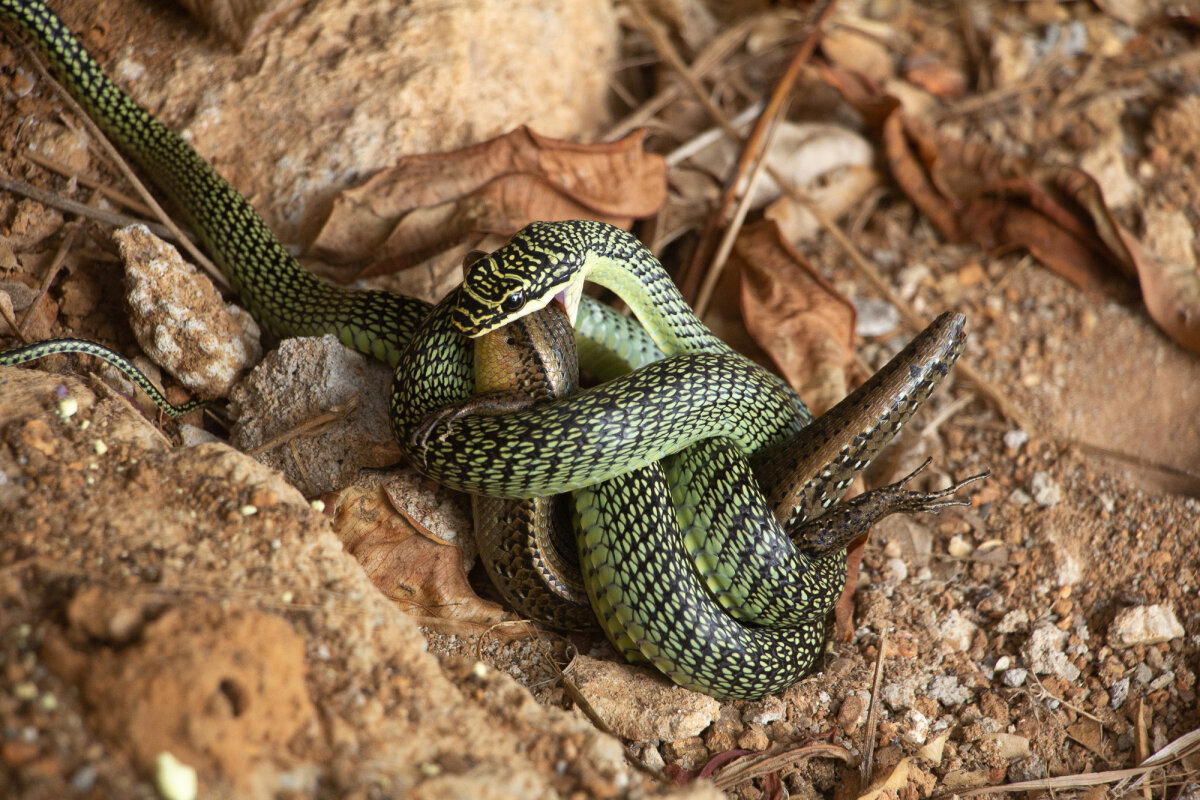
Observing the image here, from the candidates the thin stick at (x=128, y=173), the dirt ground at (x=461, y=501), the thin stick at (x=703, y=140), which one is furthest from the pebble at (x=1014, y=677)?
the thin stick at (x=128, y=173)

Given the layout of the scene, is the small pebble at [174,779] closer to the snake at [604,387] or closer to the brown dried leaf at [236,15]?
the snake at [604,387]

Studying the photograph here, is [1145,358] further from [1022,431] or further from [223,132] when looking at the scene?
[223,132]

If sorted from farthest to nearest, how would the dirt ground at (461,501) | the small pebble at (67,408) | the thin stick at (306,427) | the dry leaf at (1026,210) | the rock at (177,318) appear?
the dry leaf at (1026,210)
the rock at (177,318)
the thin stick at (306,427)
the small pebble at (67,408)
the dirt ground at (461,501)

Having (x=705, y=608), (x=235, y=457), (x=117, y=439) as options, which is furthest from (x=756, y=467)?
(x=117, y=439)

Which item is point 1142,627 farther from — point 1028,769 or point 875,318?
point 875,318

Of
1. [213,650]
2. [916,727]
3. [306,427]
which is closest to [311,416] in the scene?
[306,427]

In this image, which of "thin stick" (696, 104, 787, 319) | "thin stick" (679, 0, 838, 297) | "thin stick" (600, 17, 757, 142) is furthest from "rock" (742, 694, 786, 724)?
"thin stick" (600, 17, 757, 142)
